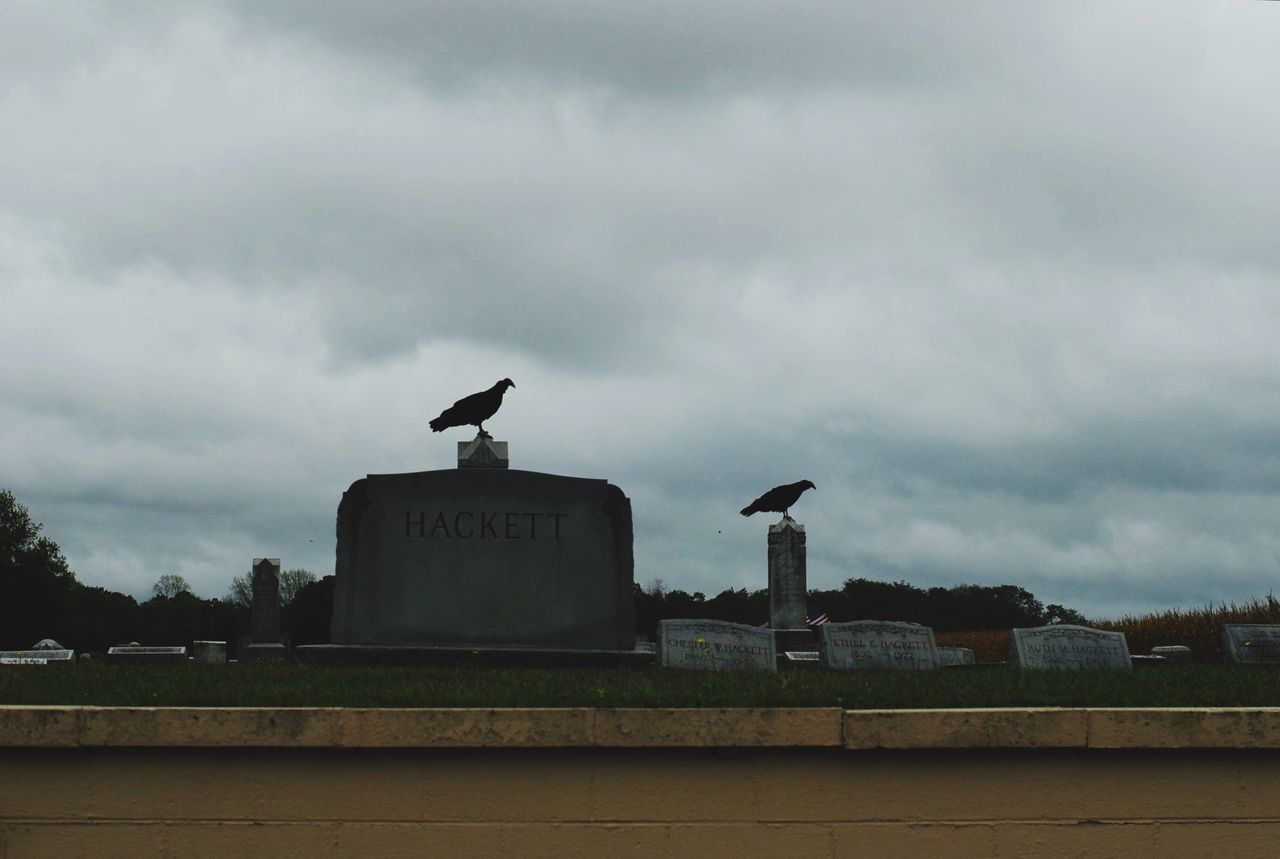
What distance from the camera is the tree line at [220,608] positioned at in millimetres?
47062

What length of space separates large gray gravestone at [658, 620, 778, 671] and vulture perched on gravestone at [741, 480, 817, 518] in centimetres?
1000

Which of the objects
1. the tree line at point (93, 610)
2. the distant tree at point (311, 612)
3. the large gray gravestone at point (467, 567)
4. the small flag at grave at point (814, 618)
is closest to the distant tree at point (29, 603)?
the tree line at point (93, 610)

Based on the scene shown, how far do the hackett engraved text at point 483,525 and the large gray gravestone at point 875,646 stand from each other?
276cm

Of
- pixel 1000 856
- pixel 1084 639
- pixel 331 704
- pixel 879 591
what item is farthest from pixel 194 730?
pixel 879 591

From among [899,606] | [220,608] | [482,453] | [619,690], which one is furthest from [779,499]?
[220,608]

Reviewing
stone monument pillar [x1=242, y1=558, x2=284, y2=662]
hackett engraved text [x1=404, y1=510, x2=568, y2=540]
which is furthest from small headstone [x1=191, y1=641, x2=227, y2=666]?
hackett engraved text [x1=404, y1=510, x2=568, y2=540]

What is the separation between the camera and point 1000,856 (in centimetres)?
616

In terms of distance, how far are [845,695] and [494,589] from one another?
4938 millimetres

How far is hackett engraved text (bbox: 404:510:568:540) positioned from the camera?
37.5 ft

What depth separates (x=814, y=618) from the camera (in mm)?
22734

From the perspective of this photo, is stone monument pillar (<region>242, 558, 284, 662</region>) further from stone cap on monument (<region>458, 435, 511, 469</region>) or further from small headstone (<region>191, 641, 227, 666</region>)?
stone cap on monument (<region>458, 435, 511, 469</region>)

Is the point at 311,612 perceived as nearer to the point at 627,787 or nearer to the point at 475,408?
the point at 475,408

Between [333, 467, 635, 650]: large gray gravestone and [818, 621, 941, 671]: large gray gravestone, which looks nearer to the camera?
[333, 467, 635, 650]: large gray gravestone

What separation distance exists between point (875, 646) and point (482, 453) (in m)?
4.93
